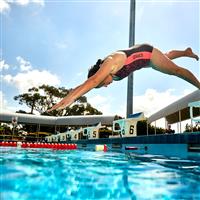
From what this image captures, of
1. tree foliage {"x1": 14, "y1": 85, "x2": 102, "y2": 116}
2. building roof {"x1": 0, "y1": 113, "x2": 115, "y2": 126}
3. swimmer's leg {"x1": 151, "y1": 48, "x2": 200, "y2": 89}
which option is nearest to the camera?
swimmer's leg {"x1": 151, "y1": 48, "x2": 200, "y2": 89}

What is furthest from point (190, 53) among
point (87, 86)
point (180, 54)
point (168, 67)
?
point (87, 86)

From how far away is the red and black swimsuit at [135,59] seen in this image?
10141 millimetres

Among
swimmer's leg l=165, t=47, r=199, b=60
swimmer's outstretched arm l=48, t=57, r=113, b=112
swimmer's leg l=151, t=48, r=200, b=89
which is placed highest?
swimmer's leg l=165, t=47, r=199, b=60

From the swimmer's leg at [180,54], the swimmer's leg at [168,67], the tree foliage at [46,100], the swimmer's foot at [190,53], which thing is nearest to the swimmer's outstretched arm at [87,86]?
the swimmer's leg at [168,67]

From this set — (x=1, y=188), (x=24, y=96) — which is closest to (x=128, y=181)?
(x=1, y=188)

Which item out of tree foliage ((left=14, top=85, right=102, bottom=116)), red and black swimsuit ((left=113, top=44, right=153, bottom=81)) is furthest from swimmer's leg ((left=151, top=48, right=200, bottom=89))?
tree foliage ((left=14, top=85, right=102, bottom=116))

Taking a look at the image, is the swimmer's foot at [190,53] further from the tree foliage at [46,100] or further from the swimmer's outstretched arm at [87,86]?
the tree foliage at [46,100]

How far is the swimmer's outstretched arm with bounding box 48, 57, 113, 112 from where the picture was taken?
Answer: 6593 mm

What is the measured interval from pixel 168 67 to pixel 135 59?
53.8 inches

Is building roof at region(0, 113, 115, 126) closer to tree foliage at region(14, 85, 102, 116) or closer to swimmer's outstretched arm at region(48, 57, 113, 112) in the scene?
tree foliage at region(14, 85, 102, 116)

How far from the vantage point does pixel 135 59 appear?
10.3 m

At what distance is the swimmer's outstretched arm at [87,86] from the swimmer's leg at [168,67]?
8.12ft

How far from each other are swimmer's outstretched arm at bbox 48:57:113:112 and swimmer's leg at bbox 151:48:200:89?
2.48 metres

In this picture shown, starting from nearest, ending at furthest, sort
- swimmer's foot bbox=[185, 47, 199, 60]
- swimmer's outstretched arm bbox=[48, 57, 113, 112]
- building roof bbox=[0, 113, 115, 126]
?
swimmer's outstretched arm bbox=[48, 57, 113, 112]
swimmer's foot bbox=[185, 47, 199, 60]
building roof bbox=[0, 113, 115, 126]
